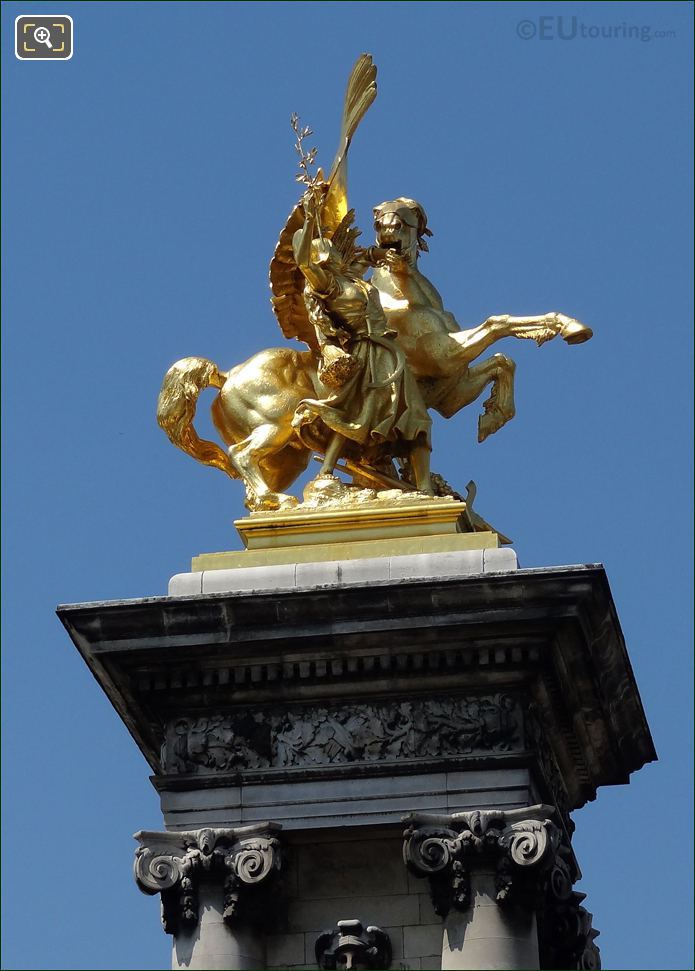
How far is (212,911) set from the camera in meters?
27.7

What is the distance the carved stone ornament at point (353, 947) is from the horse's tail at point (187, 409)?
5.79 m

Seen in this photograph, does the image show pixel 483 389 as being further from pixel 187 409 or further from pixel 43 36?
pixel 43 36

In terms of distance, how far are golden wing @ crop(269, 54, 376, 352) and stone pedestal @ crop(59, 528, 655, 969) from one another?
3656 mm

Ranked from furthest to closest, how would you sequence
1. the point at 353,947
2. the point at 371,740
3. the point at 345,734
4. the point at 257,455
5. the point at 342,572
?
the point at 257,455 < the point at 342,572 < the point at 345,734 < the point at 371,740 < the point at 353,947

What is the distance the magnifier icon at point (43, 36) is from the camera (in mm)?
34688

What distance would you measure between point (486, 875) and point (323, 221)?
7.72m

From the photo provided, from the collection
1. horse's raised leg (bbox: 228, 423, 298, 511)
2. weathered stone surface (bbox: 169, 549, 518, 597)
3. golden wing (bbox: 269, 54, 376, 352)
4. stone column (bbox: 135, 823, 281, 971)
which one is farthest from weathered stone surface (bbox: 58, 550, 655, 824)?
→ golden wing (bbox: 269, 54, 376, 352)

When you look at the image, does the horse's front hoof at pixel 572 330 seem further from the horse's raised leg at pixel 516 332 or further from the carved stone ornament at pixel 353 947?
the carved stone ornament at pixel 353 947

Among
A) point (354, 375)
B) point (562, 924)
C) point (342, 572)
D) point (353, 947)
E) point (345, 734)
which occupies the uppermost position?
point (354, 375)

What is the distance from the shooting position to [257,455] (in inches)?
1209

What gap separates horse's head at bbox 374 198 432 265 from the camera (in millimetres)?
31594

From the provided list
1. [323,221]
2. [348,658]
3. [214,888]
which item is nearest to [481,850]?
[348,658]

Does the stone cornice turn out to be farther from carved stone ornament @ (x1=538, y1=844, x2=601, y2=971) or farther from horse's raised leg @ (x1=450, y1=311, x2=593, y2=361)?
horse's raised leg @ (x1=450, y1=311, x2=593, y2=361)

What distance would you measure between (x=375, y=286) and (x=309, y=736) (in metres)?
5.73
